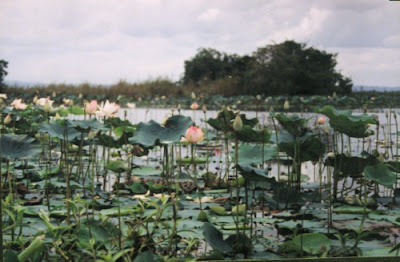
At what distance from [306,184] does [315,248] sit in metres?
1.11

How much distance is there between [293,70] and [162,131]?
1029cm

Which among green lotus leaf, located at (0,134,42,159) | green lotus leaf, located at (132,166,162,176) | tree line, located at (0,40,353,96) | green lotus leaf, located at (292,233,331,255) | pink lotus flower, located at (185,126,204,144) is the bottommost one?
green lotus leaf, located at (292,233,331,255)

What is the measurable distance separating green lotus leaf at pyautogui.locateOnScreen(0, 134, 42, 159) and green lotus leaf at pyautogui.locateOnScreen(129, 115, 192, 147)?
38 cm

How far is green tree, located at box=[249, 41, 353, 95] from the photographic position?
11.8 meters

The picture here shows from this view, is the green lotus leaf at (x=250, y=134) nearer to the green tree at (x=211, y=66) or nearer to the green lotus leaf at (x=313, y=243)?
the green lotus leaf at (x=313, y=243)

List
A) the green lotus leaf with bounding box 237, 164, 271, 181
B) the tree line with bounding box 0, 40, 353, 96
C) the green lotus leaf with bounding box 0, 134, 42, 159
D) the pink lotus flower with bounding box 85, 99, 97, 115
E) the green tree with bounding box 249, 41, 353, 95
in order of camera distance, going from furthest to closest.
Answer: the green tree with bounding box 249, 41, 353, 95, the tree line with bounding box 0, 40, 353, 96, the pink lotus flower with bounding box 85, 99, 97, 115, the green lotus leaf with bounding box 0, 134, 42, 159, the green lotus leaf with bounding box 237, 164, 271, 181

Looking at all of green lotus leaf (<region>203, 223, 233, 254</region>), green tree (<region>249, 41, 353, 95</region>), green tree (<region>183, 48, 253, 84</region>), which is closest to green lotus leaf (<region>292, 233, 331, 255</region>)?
green lotus leaf (<region>203, 223, 233, 254</region>)

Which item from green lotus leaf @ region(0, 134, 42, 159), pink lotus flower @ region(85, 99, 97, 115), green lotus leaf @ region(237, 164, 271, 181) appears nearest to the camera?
green lotus leaf @ region(237, 164, 271, 181)

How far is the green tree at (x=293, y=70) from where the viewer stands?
11.8 m

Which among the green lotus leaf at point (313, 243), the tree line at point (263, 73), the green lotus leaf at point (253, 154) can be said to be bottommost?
the green lotus leaf at point (313, 243)

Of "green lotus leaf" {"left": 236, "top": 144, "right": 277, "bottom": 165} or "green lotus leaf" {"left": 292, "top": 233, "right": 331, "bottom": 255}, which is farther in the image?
"green lotus leaf" {"left": 236, "top": 144, "right": 277, "bottom": 165}

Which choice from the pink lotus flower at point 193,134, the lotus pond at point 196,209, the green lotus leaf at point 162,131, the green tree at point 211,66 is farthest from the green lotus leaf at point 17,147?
the green tree at point 211,66

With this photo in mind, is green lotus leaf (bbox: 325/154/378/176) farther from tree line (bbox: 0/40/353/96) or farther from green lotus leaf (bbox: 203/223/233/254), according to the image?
tree line (bbox: 0/40/353/96)

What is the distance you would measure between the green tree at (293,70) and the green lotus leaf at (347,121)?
31.2ft
